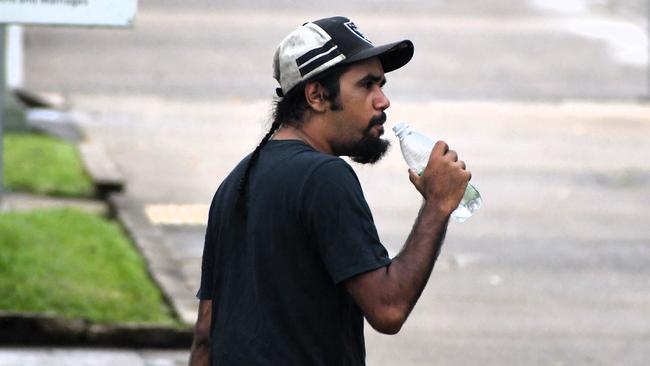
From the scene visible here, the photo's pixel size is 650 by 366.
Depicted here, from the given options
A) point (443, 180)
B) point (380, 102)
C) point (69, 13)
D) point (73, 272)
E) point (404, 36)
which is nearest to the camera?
point (443, 180)

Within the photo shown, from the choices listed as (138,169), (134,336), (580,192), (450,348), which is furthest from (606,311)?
(138,169)

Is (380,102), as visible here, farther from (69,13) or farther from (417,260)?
(69,13)

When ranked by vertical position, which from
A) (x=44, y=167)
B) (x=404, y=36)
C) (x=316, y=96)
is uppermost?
(x=316, y=96)

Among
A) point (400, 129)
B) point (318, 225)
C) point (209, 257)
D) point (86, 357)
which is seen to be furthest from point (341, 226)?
point (86, 357)

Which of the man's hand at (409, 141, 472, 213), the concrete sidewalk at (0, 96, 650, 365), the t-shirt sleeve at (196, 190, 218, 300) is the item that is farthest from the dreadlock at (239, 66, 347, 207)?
the concrete sidewalk at (0, 96, 650, 365)

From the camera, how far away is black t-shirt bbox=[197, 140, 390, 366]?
3666mm

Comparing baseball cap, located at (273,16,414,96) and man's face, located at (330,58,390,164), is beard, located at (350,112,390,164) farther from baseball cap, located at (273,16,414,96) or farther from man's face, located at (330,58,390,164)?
baseball cap, located at (273,16,414,96)

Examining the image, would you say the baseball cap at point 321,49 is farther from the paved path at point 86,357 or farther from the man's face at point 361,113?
the paved path at point 86,357

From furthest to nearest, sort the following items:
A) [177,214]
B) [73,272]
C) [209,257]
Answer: [177,214] < [73,272] < [209,257]

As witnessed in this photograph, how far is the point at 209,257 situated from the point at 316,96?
58cm

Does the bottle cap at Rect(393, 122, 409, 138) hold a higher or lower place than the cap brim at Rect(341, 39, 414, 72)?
lower

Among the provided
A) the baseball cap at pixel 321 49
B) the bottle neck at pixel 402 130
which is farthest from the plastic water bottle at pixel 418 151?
the baseball cap at pixel 321 49

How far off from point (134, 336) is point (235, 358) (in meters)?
4.38

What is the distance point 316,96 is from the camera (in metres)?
3.90
